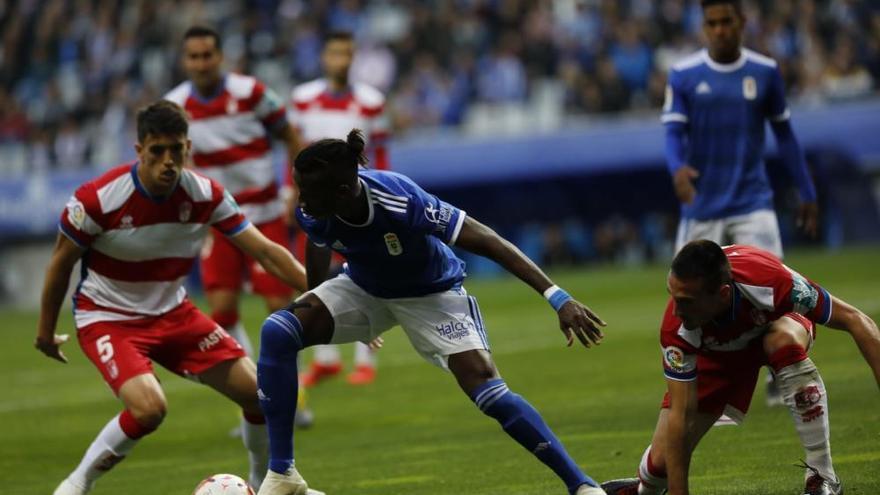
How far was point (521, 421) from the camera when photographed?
634 cm

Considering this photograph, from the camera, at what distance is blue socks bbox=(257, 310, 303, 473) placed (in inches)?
264

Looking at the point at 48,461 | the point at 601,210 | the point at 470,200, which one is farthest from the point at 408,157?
the point at 48,461

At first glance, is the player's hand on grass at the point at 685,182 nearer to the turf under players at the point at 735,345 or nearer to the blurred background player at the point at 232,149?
the turf under players at the point at 735,345

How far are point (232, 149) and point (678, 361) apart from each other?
5.43 metres

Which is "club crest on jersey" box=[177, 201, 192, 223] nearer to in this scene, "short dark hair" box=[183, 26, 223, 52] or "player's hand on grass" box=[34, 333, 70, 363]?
"player's hand on grass" box=[34, 333, 70, 363]

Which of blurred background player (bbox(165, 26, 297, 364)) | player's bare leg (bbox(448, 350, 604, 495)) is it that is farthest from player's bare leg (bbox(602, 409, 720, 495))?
blurred background player (bbox(165, 26, 297, 364))

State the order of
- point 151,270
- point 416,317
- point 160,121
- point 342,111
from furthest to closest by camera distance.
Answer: point 342,111 < point 151,270 < point 160,121 < point 416,317

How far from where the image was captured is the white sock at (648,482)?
256 inches

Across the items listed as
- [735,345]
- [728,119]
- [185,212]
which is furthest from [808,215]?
[185,212]

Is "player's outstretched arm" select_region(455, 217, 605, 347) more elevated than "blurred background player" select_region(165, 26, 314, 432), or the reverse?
"player's outstretched arm" select_region(455, 217, 605, 347)

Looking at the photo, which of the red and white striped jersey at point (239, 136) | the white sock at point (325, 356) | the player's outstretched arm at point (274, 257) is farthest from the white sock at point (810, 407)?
the white sock at point (325, 356)

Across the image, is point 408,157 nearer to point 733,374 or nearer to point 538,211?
point 538,211

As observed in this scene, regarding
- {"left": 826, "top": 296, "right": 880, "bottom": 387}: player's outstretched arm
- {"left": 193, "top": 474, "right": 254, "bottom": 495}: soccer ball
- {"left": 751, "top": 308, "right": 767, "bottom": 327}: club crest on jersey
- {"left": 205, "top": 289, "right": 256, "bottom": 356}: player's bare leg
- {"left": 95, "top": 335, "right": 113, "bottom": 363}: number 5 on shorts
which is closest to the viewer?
{"left": 826, "top": 296, "right": 880, "bottom": 387}: player's outstretched arm

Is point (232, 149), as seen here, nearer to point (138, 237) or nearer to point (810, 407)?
point (138, 237)
